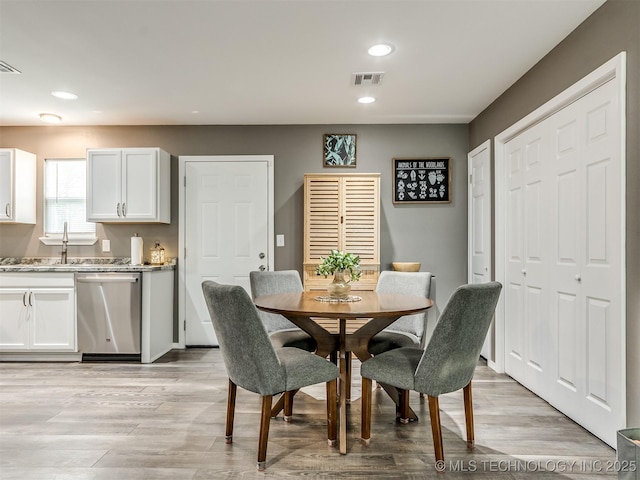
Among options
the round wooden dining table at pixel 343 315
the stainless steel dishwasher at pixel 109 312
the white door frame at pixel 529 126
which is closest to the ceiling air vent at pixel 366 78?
the white door frame at pixel 529 126

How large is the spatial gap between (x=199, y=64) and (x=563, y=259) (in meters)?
2.82

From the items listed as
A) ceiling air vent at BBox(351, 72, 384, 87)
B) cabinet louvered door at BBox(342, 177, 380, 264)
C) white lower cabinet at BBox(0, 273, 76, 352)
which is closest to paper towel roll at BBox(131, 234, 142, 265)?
white lower cabinet at BBox(0, 273, 76, 352)

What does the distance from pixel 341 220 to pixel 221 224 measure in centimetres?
133

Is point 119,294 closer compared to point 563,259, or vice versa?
point 563,259

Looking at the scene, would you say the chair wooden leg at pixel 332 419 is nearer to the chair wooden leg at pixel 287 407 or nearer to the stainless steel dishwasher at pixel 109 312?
the chair wooden leg at pixel 287 407

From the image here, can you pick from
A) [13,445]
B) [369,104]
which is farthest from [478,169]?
[13,445]

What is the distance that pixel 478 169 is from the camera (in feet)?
13.5

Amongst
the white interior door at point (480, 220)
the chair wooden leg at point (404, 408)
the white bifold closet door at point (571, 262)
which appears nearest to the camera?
the white bifold closet door at point (571, 262)

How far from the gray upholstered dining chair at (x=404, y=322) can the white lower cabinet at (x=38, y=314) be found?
292 cm

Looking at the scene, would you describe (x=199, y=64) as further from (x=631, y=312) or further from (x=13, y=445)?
(x=631, y=312)

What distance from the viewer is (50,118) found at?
421cm

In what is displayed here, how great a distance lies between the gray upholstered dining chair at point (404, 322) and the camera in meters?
2.77

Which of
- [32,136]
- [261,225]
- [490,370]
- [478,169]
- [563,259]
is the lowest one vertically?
[490,370]

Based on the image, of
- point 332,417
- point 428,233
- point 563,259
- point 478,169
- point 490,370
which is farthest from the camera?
point 428,233
